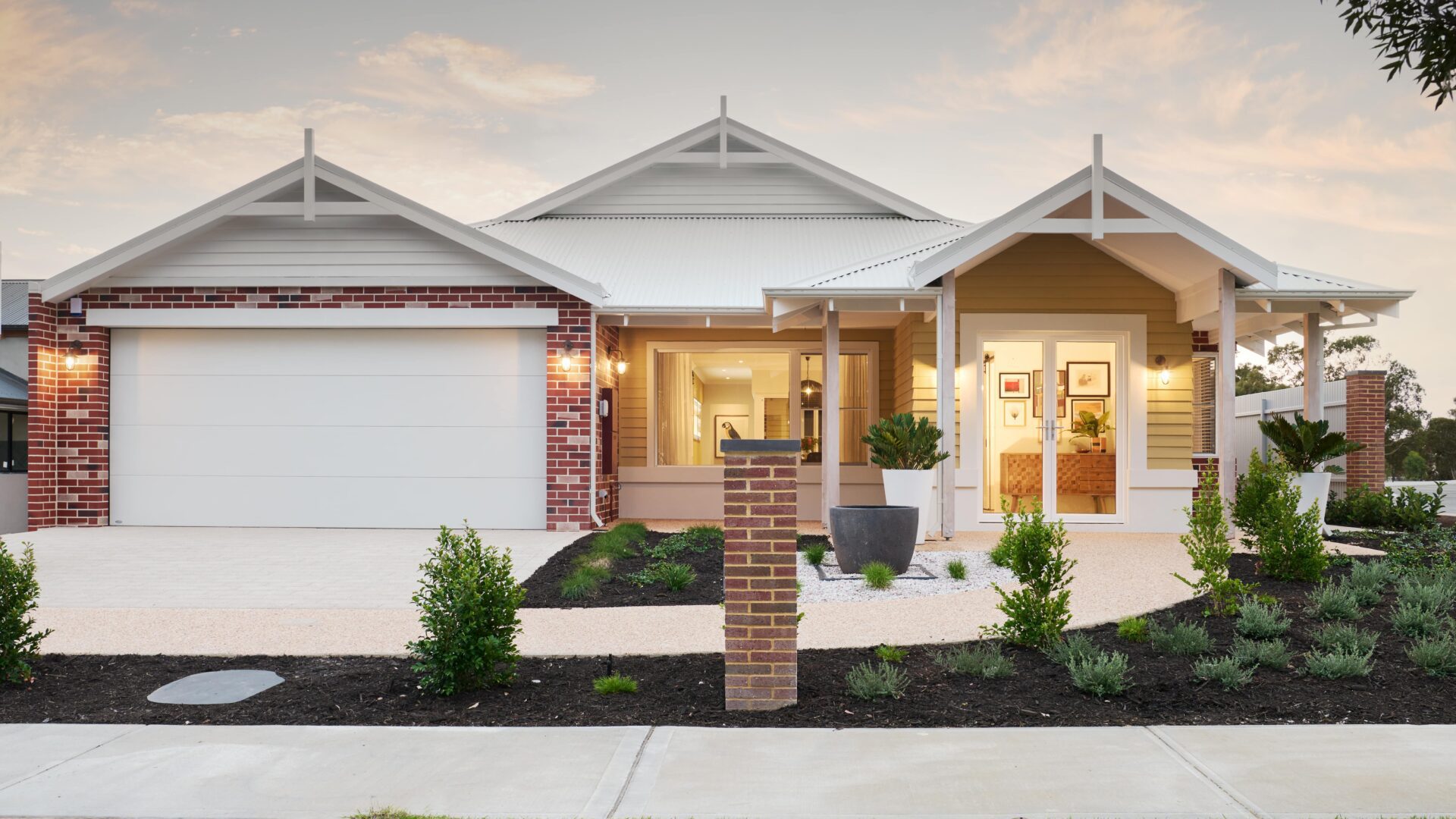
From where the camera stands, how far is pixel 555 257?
50.1ft

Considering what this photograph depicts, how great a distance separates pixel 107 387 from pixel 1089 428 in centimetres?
1272

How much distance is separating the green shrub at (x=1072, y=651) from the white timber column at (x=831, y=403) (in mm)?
6150

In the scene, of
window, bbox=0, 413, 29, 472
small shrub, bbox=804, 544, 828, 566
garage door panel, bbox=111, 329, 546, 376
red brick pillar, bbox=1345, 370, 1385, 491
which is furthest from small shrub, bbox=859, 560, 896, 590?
window, bbox=0, 413, 29, 472

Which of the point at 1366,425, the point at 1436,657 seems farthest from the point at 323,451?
the point at 1366,425

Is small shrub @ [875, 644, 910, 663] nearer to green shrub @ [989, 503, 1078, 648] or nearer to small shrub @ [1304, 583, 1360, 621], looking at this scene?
green shrub @ [989, 503, 1078, 648]

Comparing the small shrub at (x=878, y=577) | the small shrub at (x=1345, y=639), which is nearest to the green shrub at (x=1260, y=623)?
the small shrub at (x=1345, y=639)

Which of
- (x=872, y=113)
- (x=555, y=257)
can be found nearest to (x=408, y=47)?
(x=555, y=257)

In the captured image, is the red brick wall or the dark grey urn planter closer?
the dark grey urn planter

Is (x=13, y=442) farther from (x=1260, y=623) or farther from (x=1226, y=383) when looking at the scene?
(x=1226, y=383)

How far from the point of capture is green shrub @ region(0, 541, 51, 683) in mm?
5418

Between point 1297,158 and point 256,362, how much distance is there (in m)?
16.2

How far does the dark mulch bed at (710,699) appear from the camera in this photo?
4.83 m

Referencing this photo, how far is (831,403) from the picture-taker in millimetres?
12055

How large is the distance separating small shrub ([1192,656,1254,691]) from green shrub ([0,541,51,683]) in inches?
243
